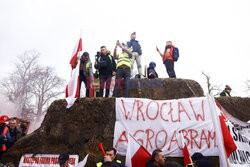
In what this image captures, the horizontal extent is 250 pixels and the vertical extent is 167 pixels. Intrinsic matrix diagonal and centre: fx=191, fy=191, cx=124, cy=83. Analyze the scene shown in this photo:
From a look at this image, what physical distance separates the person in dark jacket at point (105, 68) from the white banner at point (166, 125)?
1072mm

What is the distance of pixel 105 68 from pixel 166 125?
2.55 metres

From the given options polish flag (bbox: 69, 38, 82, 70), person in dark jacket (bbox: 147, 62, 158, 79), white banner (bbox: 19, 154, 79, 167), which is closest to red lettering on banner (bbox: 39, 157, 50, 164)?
white banner (bbox: 19, 154, 79, 167)

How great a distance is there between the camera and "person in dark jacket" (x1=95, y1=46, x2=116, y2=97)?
19.4 ft

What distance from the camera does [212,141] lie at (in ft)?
14.8

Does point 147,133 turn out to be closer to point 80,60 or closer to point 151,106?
point 151,106

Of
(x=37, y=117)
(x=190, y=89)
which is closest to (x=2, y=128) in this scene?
(x=190, y=89)

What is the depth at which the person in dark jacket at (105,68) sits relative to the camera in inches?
233

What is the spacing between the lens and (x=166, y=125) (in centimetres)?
470

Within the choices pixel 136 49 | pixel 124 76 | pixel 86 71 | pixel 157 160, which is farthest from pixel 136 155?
pixel 136 49

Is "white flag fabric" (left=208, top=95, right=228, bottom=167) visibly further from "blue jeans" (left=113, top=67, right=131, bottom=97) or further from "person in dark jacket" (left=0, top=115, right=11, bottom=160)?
"person in dark jacket" (left=0, top=115, right=11, bottom=160)

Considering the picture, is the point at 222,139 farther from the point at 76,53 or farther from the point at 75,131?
the point at 76,53

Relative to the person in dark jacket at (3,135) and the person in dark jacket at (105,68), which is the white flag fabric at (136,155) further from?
the person in dark jacket at (3,135)

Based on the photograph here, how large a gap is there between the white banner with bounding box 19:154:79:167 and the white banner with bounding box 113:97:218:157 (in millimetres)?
1132

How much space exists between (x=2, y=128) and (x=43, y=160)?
4.14 feet
